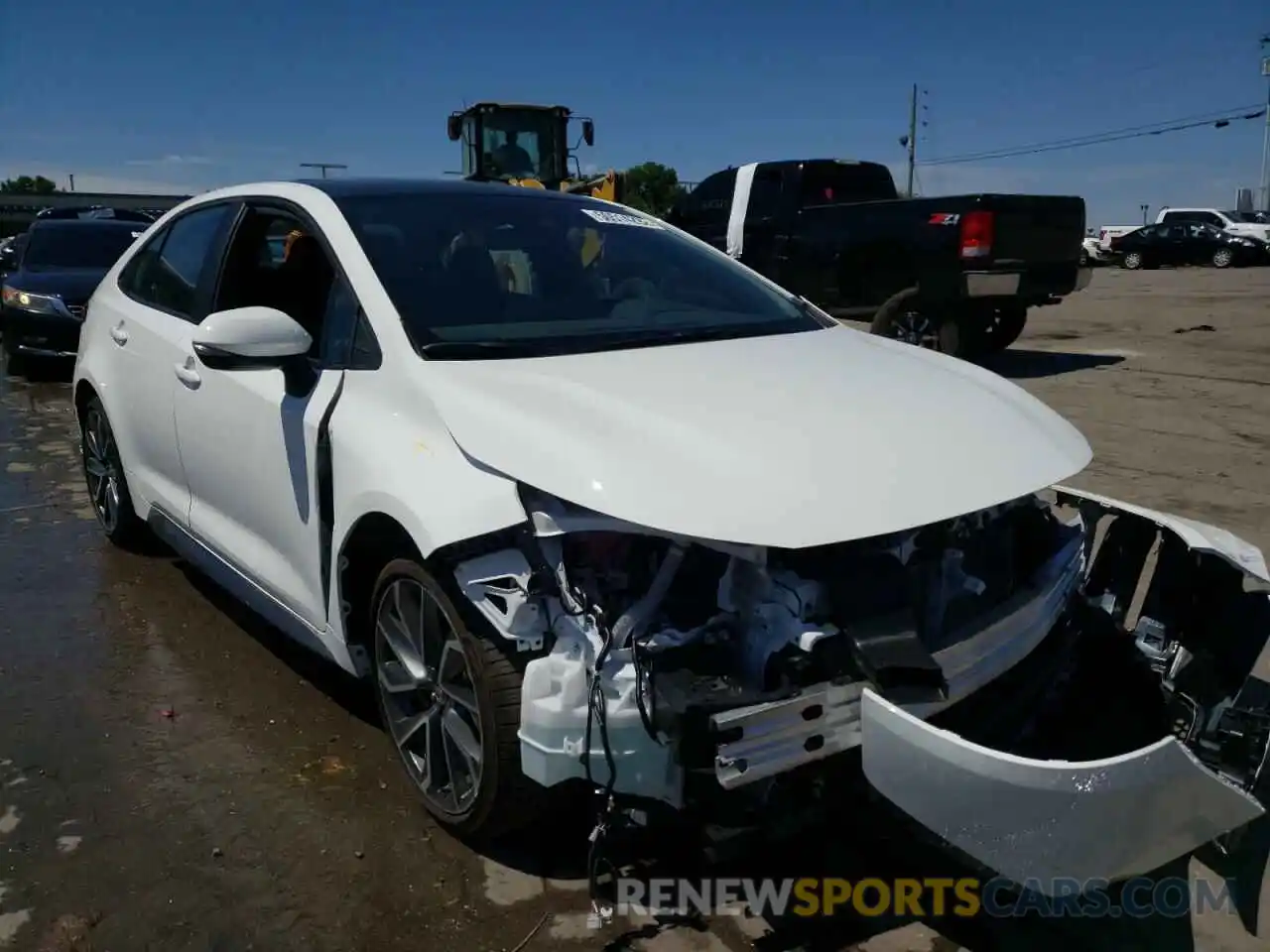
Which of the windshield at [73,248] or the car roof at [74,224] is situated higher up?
the car roof at [74,224]

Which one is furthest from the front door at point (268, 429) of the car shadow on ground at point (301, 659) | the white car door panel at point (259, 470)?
the car shadow on ground at point (301, 659)

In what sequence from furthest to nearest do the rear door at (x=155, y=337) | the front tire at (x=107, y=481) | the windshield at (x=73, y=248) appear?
the windshield at (x=73, y=248)
the front tire at (x=107, y=481)
the rear door at (x=155, y=337)

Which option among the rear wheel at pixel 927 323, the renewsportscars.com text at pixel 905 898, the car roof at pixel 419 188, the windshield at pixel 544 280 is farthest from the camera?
the rear wheel at pixel 927 323

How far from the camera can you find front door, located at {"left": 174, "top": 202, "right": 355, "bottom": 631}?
3105 millimetres

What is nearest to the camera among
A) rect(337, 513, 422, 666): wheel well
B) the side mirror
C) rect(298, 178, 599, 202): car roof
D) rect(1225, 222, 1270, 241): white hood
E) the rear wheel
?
rect(337, 513, 422, 666): wheel well

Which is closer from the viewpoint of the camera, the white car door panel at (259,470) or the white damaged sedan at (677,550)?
the white damaged sedan at (677,550)

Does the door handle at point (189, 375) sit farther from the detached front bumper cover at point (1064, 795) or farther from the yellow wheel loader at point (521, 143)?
the yellow wheel loader at point (521, 143)

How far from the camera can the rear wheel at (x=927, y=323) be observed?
1036cm

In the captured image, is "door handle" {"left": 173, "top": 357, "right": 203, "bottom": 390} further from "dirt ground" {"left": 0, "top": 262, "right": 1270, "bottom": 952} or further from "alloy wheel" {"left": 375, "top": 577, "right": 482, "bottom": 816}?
"alloy wheel" {"left": 375, "top": 577, "right": 482, "bottom": 816}

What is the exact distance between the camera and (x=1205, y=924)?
254cm

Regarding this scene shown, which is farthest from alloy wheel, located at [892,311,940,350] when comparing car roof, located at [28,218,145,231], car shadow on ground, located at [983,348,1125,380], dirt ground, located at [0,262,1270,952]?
car roof, located at [28,218,145,231]

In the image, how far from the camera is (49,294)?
35.4 ft

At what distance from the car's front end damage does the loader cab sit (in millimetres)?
14197

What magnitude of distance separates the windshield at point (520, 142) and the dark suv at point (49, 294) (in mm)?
6084
